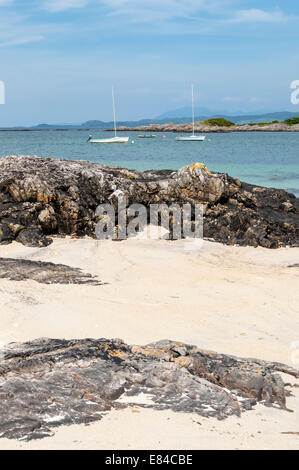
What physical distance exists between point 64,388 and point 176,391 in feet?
3.60

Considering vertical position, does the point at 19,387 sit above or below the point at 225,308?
above

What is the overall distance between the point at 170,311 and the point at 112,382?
12.1ft

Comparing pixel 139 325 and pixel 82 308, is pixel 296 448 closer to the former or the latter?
pixel 139 325

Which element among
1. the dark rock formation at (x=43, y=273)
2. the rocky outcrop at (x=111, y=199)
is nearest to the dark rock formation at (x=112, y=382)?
the dark rock formation at (x=43, y=273)

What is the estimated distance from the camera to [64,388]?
4945 mm

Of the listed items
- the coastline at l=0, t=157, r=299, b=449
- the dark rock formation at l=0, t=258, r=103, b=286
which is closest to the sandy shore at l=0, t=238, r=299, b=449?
the coastline at l=0, t=157, r=299, b=449

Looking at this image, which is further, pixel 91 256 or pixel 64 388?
pixel 91 256

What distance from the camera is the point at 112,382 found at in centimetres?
513

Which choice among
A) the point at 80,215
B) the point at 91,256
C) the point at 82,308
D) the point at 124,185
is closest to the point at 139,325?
the point at 82,308

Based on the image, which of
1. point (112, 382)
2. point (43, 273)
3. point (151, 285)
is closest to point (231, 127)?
point (151, 285)

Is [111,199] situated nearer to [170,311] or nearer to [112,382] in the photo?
[170,311]

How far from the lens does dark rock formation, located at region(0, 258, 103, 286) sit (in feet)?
32.6

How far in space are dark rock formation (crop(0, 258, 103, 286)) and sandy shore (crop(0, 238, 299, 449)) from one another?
0.32 meters
